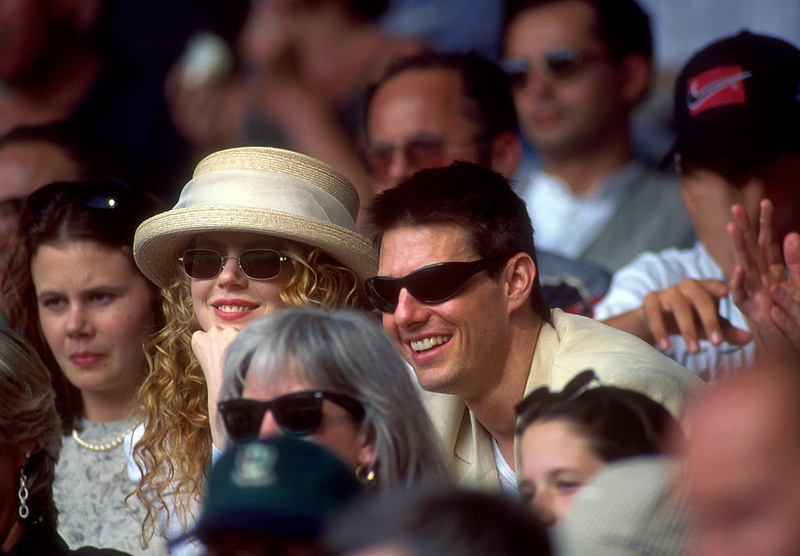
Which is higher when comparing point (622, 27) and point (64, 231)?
point (622, 27)

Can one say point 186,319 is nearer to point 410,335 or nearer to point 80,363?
point 80,363

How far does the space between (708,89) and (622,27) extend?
3.73 feet

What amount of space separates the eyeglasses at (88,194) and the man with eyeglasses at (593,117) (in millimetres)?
2057

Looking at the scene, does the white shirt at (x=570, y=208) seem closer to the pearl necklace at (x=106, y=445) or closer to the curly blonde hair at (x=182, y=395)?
the curly blonde hair at (x=182, y=395)

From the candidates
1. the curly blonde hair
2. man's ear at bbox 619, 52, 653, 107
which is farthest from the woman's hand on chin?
man's ear at bbox 619, 52, 653, 107

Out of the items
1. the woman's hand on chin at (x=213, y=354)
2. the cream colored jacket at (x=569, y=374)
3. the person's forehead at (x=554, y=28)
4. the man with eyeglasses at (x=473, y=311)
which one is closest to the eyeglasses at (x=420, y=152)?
the person's forehead at (x=554, y=28)

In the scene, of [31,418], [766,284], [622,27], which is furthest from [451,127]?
[31,418]

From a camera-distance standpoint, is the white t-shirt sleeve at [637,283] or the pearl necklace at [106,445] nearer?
the pearl necklace at [106,445]

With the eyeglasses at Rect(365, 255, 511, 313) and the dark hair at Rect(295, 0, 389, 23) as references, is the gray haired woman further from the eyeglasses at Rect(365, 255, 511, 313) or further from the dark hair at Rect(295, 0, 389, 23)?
the dark hair at Rect(295, 0, 389, 23)

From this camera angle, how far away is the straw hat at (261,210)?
3.22 m

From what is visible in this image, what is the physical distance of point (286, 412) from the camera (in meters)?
2.20

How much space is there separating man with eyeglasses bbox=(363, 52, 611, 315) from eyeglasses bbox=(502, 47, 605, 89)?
0.23 m

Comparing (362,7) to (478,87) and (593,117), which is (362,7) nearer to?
(478,87)

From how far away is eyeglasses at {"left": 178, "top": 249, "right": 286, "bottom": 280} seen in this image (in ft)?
10.8
